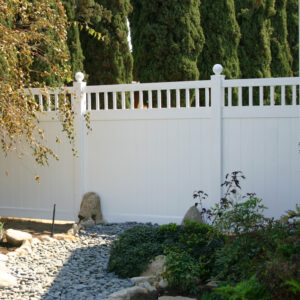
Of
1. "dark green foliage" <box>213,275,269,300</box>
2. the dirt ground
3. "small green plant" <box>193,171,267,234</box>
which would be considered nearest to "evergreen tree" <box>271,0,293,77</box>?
"small green plant" <box>193,171,267,234</box>

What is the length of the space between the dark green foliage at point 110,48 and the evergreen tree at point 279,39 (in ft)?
17.8

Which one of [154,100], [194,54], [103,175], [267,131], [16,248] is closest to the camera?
[16,248]

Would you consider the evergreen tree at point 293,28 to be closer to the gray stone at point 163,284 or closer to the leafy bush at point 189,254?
the leafy bush at point 189,254

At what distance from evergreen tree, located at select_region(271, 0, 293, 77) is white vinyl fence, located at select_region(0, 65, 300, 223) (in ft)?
24.0

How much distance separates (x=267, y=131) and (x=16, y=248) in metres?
3.19

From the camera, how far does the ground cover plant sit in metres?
2.97

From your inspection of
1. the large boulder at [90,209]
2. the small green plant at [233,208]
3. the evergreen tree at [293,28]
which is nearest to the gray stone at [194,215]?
the small green plant at [233,208]

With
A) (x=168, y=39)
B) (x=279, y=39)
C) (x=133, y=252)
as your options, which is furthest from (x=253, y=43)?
(x=133, y=252)

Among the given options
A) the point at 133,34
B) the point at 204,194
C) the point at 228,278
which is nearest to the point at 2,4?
the point at 204,194

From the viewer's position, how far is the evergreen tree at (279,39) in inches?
512

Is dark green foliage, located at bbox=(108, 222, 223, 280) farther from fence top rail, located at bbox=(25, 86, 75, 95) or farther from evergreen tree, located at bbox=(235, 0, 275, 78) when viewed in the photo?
evergreen tree, located at bbox=(235, 0, 275, 78)

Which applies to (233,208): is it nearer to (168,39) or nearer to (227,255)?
(227,255)

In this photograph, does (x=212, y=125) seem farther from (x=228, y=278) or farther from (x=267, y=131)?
(x=228, y=278)

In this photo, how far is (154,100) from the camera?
10820mm
